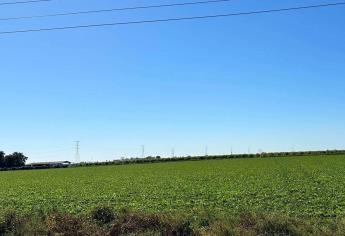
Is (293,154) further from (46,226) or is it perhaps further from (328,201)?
(46,226)

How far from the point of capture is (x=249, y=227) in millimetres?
14047

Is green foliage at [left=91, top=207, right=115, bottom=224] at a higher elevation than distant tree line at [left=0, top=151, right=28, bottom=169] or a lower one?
lower

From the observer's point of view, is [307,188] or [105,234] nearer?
[105,234]

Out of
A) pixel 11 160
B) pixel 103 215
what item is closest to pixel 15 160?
pixel 11 160

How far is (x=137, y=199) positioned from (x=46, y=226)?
13.7 metres

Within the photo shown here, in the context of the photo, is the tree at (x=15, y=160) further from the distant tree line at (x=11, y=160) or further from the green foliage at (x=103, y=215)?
the green foliage at (x=103, y=215)

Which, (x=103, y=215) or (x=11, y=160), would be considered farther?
(x=11, y=160)

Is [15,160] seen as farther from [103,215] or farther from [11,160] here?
[103,215]

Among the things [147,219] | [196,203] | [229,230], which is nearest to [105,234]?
[147,219]

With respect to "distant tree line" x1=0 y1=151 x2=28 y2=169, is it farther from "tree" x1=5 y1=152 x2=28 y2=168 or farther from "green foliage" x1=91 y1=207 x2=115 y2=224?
"green foliage" x1=91 y1=207 x2=115 y2=224

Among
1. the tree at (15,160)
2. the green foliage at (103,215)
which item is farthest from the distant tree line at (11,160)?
the green foliage at (103,215)

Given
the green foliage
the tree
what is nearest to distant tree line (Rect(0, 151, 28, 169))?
the tree

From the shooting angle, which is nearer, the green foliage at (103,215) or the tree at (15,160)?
the green foliage at (103,215)

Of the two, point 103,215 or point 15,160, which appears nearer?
point 103,215
